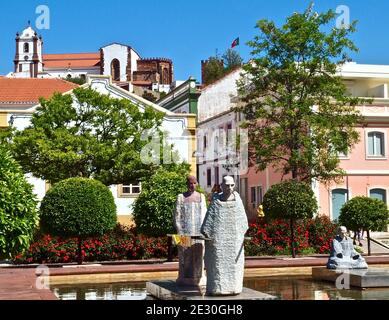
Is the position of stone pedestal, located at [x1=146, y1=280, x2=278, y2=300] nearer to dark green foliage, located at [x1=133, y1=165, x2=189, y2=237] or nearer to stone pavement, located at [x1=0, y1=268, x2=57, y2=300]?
stone pavement, located at [x1=0, y1=268, x2=57, y2=300]

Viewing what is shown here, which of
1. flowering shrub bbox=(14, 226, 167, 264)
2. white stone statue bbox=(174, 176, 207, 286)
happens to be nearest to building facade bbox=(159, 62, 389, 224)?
flowering shrub bbox=(14, 226, 167, 264)

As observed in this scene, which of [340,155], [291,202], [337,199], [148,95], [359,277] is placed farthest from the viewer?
[148,95]

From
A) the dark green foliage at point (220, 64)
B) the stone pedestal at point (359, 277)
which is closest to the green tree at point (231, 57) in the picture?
the dark green foliage at point (220, 64)

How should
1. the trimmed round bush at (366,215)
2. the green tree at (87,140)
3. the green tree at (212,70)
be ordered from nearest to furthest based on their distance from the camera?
the trimmed round bush at (366,215) < the green tree at (87,140) < the green tree at (212,70)

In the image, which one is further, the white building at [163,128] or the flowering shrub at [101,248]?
the white building at [163,128]

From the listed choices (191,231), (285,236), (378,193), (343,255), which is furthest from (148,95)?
(191,231)

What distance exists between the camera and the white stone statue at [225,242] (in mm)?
9086

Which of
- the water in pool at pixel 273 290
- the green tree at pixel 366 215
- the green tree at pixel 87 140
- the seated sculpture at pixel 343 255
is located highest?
the green tree at pixel 87 140

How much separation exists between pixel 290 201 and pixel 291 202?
0.04 m

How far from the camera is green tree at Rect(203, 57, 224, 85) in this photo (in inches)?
2694

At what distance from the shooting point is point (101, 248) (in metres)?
19.6

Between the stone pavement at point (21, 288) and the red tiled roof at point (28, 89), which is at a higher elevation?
the red tiled roof at point (28, 89)

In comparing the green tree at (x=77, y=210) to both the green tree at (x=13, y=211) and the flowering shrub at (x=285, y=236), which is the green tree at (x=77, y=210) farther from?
the green tree at (x=13, y=211)

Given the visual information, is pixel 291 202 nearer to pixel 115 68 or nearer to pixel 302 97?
pixel 302 97
